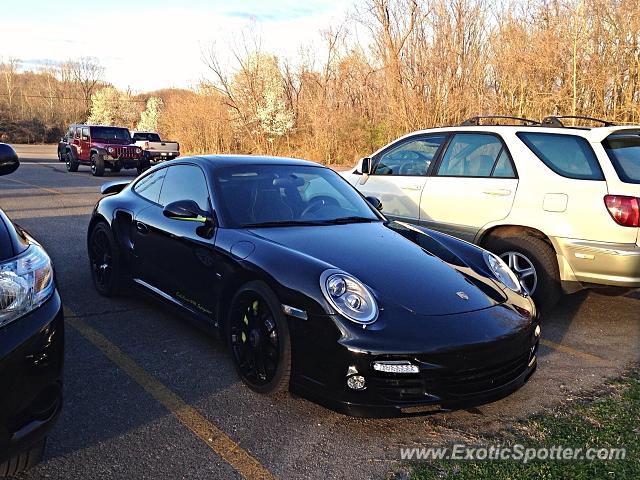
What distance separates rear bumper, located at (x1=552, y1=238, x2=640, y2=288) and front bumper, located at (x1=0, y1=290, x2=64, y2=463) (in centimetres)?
400

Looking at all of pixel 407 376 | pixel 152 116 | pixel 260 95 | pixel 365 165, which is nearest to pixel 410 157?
pixel 365 165

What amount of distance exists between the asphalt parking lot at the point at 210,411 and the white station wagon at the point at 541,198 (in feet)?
1.81

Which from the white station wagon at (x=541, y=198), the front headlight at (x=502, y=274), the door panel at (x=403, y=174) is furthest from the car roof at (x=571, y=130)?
the front headlight at (x=502, y=274)

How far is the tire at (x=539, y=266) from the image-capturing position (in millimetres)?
4867

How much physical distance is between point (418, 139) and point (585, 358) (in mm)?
3084

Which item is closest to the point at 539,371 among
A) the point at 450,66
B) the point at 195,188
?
the point at 195,188

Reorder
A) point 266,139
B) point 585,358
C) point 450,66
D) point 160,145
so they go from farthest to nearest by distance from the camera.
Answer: point 266,139 → point 160,145 → point 450,66 → point 585,358

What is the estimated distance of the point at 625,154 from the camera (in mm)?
4789

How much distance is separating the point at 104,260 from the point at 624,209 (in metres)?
4.52

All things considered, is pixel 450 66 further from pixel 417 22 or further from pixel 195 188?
pixel 195 188

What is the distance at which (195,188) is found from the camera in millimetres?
4297

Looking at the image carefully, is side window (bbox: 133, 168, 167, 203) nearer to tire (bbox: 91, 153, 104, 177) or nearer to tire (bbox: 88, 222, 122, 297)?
tire (bbox: 88, 222, 122, 297)

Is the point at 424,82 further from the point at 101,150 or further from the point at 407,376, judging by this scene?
the point at 407,376

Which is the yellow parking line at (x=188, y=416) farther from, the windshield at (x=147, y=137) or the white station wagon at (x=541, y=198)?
the windshield at (x=147, y=137)
